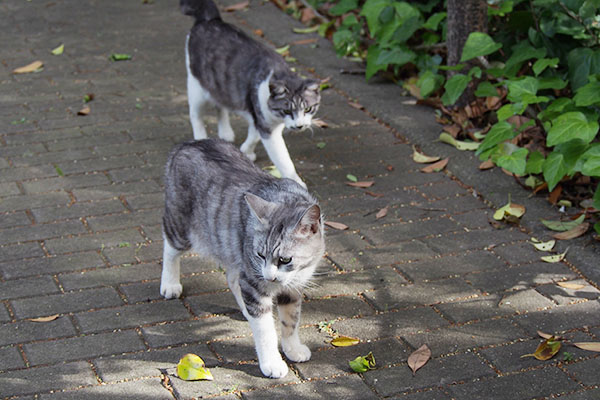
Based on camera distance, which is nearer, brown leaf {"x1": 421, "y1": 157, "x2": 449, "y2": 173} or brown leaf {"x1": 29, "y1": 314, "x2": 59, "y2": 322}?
brown leaf {"x1": 29, "y1": 314, "x2": 59, "y2": 322}

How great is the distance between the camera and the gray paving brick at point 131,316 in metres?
4.35

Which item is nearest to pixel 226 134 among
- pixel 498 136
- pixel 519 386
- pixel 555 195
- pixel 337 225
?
pixel 337 225

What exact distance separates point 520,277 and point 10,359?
2964mm

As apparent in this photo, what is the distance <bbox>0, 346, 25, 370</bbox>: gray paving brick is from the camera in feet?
13.0

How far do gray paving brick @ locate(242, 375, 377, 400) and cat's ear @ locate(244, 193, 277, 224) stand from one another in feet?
2.76

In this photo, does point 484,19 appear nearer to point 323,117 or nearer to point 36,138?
point 323,117

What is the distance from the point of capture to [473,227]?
213 inches

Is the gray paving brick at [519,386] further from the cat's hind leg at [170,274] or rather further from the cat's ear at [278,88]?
the cat's ear at [278,88]

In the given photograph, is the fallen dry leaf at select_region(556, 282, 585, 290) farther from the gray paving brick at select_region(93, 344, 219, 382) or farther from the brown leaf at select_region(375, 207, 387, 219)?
the gray paving brick at select_region(93, 344, 219, 382)

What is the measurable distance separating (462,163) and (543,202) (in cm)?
80

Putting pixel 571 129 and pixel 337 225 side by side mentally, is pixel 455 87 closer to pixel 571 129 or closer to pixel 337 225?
pixel 571 129

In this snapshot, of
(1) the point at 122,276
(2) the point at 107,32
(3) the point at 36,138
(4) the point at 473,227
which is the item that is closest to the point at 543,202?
(4) the point at 473,227

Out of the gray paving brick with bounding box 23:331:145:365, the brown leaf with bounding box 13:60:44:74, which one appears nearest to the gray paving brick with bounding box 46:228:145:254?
the gray paving brick with bounding box 23:331:145:365

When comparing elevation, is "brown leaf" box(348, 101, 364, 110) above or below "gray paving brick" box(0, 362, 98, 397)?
below
